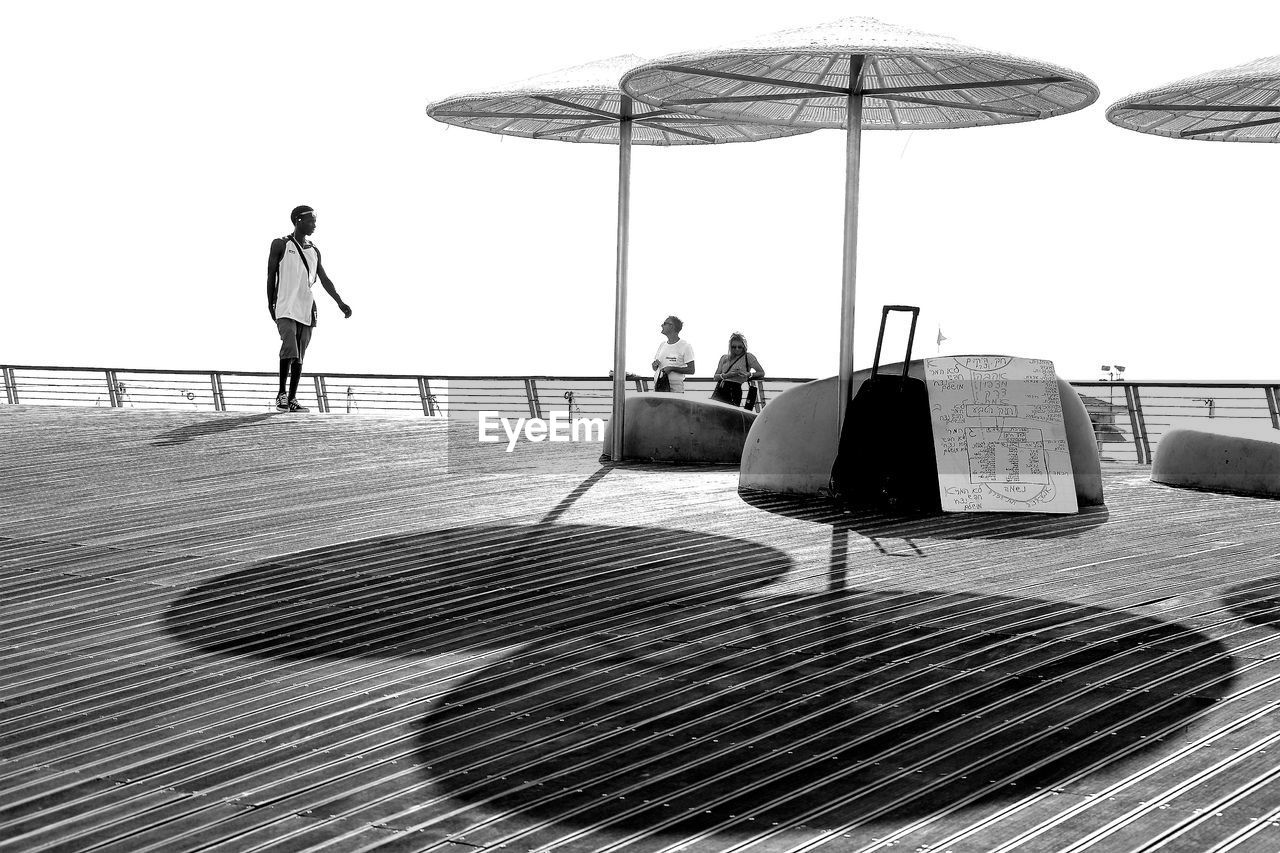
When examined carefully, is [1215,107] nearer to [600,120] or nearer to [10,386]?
[600,120]

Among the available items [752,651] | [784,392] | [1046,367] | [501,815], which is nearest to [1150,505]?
[1046,367]

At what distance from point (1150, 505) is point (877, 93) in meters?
3.20

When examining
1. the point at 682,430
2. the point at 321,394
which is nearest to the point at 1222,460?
the point at 682,430

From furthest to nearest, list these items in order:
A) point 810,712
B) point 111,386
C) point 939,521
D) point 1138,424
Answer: point 111,386 < point 1138,424 < point 939,521 < point 810,712

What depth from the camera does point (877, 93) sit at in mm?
8844

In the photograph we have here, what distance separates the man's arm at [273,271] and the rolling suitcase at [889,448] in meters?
7.24

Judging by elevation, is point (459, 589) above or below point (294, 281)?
below

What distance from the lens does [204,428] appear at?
13281 millimetres

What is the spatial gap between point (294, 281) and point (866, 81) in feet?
21.5

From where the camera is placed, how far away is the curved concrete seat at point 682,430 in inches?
447

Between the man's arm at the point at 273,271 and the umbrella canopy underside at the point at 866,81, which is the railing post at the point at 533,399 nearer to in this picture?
the man's arm at the point at 273,271

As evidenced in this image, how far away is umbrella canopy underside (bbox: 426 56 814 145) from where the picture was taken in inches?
406

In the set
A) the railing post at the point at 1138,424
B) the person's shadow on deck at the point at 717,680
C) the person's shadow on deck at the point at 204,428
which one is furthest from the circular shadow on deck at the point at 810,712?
the railing post at the point at 1138,424

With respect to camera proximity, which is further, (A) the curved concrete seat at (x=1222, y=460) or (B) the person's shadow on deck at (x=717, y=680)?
(A) the curved concrete seat at (x=1222, y=460)
